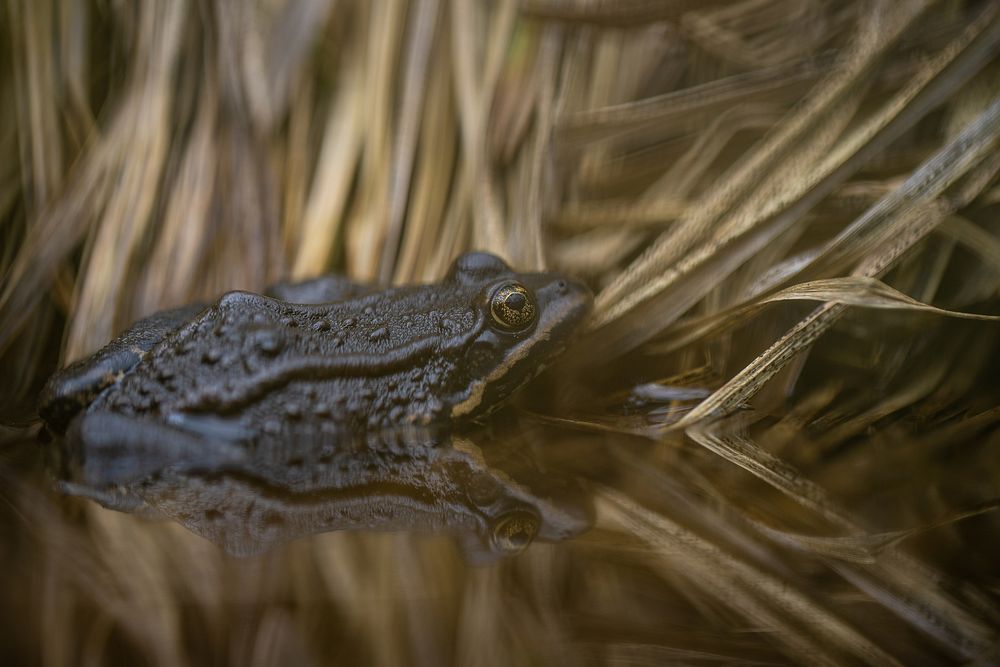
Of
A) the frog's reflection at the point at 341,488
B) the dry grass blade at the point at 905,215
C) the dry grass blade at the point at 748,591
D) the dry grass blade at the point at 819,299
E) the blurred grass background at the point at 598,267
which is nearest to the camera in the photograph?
the dry grass blade at the point at 748,591

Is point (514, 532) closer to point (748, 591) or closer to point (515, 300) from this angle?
point (748, 591)

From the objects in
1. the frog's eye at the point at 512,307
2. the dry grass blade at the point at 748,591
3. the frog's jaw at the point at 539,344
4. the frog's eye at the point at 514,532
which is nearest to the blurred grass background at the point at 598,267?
the dry grass blade at the point at 748,591

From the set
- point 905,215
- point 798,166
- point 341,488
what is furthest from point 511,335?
point 905,215

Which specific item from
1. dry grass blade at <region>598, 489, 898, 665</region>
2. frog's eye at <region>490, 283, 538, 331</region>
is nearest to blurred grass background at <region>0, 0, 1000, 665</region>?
dry grass blade at <region>598, 489, 898, 665</region>

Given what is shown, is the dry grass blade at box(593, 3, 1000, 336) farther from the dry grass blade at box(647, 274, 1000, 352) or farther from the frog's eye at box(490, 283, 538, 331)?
the frog's eye at box(490, 283, 538, 331)

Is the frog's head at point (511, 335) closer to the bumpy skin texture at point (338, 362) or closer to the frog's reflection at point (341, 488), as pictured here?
the bumpy skin texture at point (338, 362)

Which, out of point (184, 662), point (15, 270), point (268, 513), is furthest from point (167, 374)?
point (184, 662)
